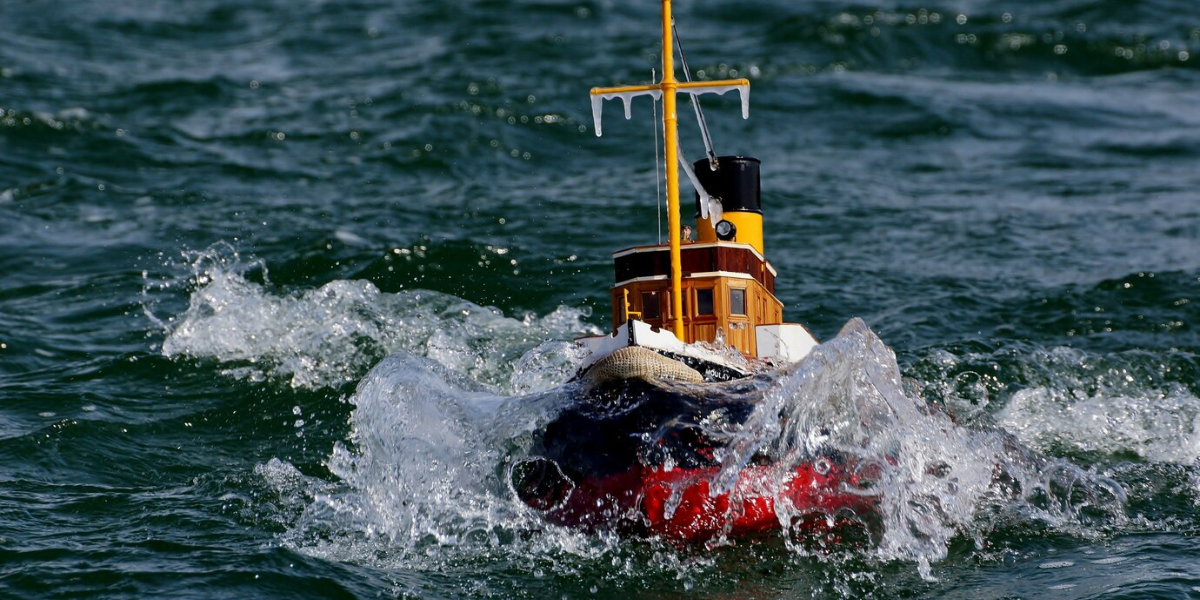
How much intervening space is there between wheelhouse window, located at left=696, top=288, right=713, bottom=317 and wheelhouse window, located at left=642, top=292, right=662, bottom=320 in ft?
1.26

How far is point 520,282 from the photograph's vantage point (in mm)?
20031

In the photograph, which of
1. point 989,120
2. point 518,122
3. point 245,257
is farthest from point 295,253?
A: point 989,120

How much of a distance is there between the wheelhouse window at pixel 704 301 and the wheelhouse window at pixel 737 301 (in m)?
0.22

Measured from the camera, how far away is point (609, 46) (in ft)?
109

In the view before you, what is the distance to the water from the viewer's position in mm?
11562

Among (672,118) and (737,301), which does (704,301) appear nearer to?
(737,301)

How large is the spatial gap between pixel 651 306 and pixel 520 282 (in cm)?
666

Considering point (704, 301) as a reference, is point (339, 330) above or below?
below

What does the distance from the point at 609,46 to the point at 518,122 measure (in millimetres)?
6151

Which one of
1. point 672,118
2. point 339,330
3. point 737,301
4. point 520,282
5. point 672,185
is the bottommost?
point 520,282

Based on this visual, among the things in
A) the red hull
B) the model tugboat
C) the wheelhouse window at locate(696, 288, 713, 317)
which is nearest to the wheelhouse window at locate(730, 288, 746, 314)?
the wheelhouse window at locate(696, 288, 713, 317)

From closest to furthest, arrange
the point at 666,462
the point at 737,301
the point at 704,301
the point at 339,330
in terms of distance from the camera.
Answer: the point at 666,462, the point at 704,301, the point at 737,301, the point at 339,330

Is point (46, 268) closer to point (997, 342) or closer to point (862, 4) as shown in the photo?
point (997, 342)

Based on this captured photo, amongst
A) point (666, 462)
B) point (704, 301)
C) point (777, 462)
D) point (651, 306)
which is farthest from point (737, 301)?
point (666, 462)
